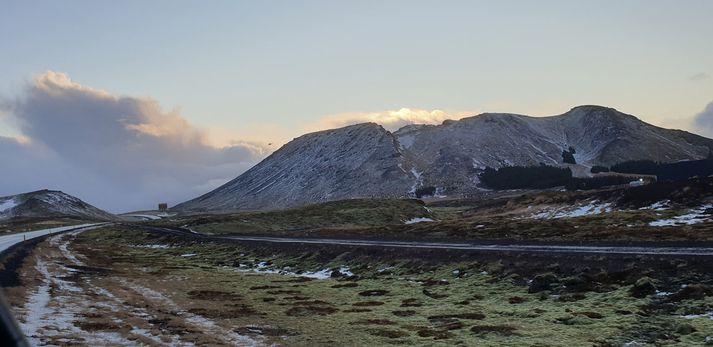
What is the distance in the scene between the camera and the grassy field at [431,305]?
22953 millimetres

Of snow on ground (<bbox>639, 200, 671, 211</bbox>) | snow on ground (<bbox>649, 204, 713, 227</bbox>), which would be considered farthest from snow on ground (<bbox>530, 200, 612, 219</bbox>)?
snow on ground (<bbox>649, 204, 713, 227</bbox>)

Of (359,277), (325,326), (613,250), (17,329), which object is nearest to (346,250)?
(359,277)

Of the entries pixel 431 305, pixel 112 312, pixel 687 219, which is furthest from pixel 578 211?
pixel 112 312

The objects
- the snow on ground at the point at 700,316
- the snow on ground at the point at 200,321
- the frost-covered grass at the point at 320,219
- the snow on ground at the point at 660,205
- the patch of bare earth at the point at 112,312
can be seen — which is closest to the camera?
the patch of bare earth at the point at 112,312

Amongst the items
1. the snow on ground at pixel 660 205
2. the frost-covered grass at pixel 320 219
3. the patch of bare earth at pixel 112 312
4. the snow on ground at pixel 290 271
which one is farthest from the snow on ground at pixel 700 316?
the frost-covered grass at pixel 320 219

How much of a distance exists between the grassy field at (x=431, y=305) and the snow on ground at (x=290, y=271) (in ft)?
2.32

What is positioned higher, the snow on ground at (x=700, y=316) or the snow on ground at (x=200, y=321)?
the snow on ground at (x=200, y=321)

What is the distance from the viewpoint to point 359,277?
157 feet

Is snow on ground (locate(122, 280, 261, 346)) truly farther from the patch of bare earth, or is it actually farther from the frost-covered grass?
the frost-covered grass

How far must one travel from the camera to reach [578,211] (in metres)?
119

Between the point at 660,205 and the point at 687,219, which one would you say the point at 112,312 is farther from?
the point at 660,205

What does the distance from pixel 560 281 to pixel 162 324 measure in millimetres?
24436

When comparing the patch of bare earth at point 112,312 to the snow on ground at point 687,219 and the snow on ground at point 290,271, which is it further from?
the snow on ground at point 687,219

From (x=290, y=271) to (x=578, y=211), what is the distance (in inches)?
3302
